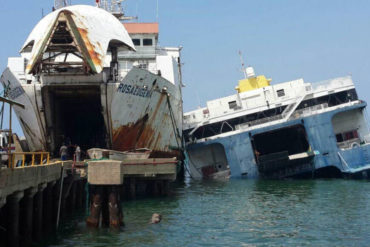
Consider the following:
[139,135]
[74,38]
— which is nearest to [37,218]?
[74,38]

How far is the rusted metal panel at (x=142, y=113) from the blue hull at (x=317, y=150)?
960 cm

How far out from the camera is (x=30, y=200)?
11.9m

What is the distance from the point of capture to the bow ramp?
18281 millimetres

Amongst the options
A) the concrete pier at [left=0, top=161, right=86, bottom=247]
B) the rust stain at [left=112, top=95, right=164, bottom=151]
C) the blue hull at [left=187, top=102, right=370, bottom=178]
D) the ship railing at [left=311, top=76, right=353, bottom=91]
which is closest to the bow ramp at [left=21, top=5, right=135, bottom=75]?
the rust stain at [left=112, top=95, right=164, bottom=151]

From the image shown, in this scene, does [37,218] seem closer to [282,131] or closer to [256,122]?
[256,122]

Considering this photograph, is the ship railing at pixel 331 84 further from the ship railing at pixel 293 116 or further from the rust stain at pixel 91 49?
the rust stain at pixel 91 49

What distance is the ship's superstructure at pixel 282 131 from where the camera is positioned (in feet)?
103

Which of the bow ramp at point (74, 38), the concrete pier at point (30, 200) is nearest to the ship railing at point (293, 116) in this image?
the bow ramp at point (74, 38)

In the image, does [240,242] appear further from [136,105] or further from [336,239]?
[136,105]

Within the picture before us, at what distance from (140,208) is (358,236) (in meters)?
9.30

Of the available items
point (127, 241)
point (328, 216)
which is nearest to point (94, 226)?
point (127, 241)

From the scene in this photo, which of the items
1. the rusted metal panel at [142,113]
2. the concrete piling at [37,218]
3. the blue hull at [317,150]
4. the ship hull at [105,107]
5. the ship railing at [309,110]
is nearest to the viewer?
the concrete piling at [37,218]

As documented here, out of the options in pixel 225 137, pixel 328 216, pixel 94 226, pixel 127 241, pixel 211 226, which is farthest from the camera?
pixel 225 137

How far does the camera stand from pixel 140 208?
18.4 m
